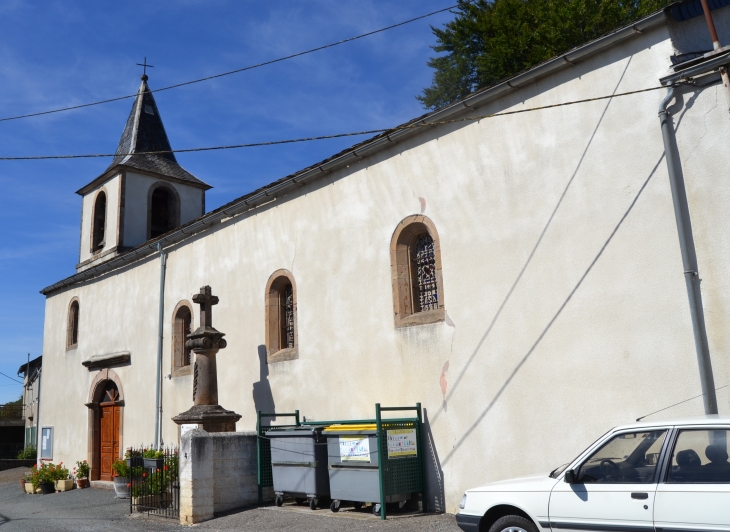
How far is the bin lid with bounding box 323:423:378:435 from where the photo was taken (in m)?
10.3

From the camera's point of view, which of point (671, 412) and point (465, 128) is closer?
point (671, 412)

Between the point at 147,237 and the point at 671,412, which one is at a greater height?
the point at 147,237

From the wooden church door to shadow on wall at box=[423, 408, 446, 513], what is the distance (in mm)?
11380

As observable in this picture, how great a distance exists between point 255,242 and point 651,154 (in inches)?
346

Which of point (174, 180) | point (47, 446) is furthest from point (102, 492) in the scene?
point (174, 180)

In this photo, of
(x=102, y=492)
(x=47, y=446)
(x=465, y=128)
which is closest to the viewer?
(x=465, y=128)

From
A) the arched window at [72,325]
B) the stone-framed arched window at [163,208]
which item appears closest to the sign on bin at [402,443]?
the stone-framed arched window at [163,208]

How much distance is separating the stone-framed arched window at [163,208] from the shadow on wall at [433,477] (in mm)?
15272

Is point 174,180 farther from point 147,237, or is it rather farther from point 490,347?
point 490,347

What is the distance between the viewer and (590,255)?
362 inches

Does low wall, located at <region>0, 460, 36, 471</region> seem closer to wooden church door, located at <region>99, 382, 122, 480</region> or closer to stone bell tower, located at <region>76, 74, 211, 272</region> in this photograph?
stone bell tower, located at <region>76, 74, 211, 272</region>

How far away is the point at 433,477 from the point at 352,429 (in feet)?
4.68

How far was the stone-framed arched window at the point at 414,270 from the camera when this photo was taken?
449 inches

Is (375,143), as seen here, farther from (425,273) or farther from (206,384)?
(206,384)
